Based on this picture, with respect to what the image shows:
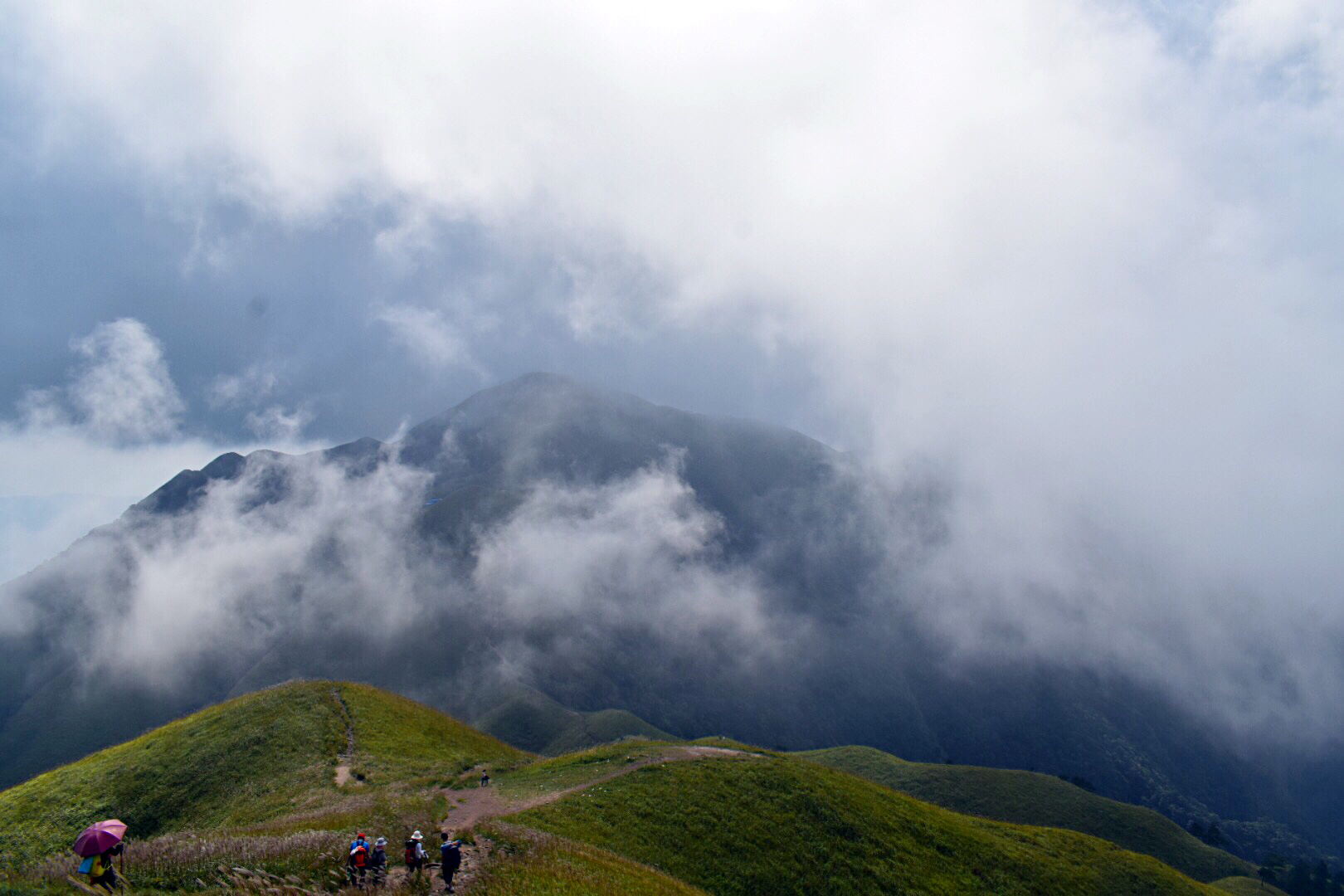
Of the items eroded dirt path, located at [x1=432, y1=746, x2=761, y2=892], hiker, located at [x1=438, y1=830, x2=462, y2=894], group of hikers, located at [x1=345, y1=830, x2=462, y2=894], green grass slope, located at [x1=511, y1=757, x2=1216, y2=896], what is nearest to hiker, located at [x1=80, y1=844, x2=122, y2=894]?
group of hikers, located at [x1=345, y1=830, x2=462, y2=894]

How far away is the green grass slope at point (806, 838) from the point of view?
45781 mm

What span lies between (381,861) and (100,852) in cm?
1011

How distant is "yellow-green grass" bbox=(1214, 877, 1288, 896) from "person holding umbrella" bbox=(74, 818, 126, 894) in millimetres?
140936

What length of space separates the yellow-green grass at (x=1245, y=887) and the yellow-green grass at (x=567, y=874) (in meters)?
116

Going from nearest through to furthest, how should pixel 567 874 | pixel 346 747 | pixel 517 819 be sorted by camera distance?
pixel 567 874
pixel 517 819
pixel 346 747

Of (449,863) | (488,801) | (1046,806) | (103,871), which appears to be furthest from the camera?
(1046,806)

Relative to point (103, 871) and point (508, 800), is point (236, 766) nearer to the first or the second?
point (508, 800)

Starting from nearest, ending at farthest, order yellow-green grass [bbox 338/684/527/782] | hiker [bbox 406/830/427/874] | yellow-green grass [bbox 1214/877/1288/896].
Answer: hiker [bbox 406/830/427/874]
yellow-green grass [bbox 338/684/527/782]
yellow-green grass [bbox 1214/877/1288/896]

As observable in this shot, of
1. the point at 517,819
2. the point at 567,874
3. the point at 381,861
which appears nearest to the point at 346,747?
the point at 517,819

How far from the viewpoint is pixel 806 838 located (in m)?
50.2

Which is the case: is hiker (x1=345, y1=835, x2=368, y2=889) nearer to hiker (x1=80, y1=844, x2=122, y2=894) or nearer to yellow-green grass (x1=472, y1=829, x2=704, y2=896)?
yellow-green grass (x1=472, y1=829, x2=704, y2=896)

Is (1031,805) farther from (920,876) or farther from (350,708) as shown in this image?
(350,708)

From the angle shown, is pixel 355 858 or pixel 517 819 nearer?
pixel 355 858

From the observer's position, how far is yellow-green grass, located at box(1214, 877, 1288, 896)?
112250 mm
